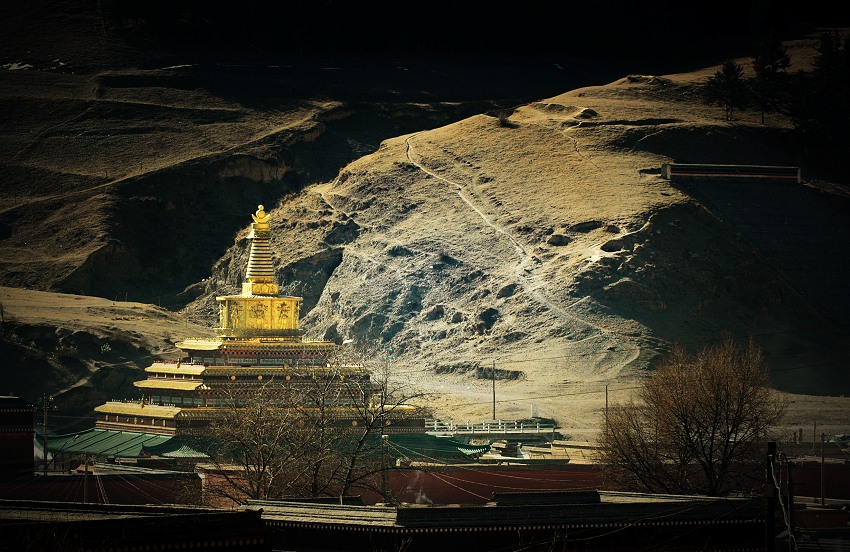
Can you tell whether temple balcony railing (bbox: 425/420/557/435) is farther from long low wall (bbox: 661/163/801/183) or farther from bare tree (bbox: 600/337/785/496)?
long low wall (bbox: 661/163/801/183)

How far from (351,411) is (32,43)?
91.3 metres

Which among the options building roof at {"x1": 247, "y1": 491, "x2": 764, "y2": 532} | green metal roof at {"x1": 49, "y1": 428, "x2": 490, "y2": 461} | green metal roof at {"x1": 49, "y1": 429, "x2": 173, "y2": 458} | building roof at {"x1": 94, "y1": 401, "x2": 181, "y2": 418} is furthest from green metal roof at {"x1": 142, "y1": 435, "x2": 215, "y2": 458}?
building roof at {"x1": 247, "y1": 491, "x2": 764, "y2": 532}

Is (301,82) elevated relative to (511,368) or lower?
elevated

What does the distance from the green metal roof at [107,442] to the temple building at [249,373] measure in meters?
0.41

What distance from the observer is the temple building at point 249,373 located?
73.8 m

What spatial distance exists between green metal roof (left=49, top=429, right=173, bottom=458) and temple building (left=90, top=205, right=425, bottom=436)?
0.41m

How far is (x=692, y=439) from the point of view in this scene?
6575 centimetres

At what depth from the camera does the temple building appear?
73.8 meters

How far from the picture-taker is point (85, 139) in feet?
453

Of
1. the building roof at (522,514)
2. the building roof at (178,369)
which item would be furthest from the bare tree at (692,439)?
the building roof at (178,369)

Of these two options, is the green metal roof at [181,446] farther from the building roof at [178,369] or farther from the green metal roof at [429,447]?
the building roof at [178,369]

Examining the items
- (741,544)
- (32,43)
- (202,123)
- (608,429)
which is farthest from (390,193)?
(741,544)

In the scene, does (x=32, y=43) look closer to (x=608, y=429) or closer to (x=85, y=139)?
(x=85, y=139)

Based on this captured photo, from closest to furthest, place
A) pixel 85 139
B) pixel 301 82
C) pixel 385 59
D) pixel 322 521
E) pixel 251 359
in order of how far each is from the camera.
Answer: pixel 322 521
pixel 251 359
pixel 85 139
pixel 301 82
pixel 385 59
